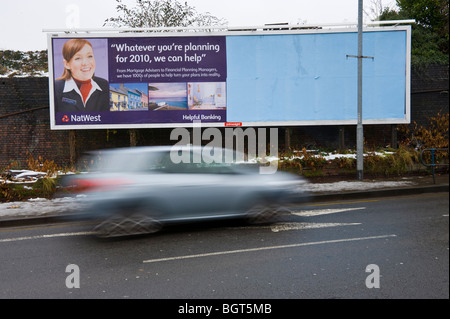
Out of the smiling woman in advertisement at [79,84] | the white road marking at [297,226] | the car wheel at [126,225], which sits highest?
the smiling woman in advertisement at [79,84]

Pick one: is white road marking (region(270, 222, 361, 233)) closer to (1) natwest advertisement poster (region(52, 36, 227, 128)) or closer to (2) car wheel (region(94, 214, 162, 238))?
(2) car wheel (region(94, 214, 162, 238))

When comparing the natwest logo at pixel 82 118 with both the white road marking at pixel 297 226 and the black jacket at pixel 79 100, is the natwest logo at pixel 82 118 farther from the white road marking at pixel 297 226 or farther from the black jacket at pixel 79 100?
the white road marking at pixel 297 226

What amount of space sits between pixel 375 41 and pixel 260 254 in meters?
13.1

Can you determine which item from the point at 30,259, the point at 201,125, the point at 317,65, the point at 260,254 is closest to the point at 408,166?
the point at 317,65

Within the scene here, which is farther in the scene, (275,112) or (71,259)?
(275,112)

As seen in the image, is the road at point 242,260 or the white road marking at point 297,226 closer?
the road at point 242,260

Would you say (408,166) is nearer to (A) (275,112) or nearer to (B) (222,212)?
(A) (275,112)

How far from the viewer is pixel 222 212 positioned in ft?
23.1

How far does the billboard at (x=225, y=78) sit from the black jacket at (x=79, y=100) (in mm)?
37

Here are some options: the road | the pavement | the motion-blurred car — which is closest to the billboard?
the pavement

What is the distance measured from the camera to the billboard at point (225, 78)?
15617 mm

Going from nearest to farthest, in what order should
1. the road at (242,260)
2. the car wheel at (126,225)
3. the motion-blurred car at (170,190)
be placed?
1. the road at (242,260)
2. the motion-blurred car at (170,190)
3. the car wheel at (126,225)

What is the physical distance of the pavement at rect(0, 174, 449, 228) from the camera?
8609 millimetres

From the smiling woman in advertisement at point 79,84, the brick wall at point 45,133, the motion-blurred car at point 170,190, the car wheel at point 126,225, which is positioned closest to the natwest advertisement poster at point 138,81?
the smiling woman in advertisement at point 79,84
